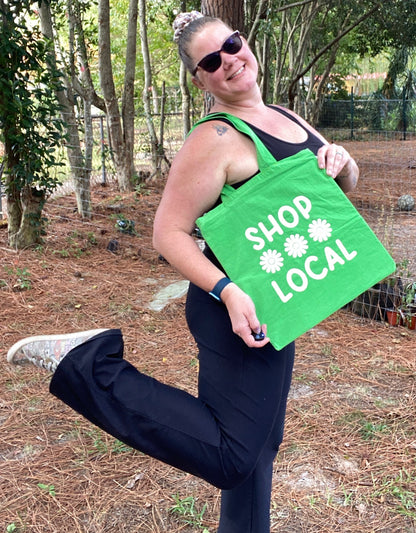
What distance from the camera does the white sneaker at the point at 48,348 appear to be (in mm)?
1504

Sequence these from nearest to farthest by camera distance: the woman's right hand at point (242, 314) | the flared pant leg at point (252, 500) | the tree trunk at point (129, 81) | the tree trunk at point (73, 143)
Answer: the woman's right hand at point (242, 314) < the flared pant leg at point (252, 500) < the tree trunk at point (73, 143) < the tree trunk at point (129, 81)

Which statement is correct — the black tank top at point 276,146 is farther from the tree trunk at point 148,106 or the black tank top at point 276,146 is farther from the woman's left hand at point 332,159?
the tree trunk at point 148,106

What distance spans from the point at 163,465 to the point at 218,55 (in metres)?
1.81

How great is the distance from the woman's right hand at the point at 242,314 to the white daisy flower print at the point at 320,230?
25 cm

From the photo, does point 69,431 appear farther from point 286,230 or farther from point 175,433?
point 286,230

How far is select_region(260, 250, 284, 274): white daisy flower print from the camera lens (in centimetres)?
137

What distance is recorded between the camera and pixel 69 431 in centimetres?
268

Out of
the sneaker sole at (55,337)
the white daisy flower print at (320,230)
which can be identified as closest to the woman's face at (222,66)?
the white daisy flower print at (320,230)

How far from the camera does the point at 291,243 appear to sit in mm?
1389

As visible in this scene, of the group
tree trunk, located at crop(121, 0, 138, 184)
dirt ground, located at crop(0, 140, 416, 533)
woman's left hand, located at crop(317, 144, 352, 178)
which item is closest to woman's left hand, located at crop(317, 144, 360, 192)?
woman's left hand, located at crop(317, 144, 352, 178)

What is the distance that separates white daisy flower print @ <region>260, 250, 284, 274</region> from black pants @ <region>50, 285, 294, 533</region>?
17 cm

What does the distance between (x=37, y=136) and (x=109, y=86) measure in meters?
2.95

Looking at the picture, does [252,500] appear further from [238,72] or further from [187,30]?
[187,30]

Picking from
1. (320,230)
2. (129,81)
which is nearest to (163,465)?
(320,230)
